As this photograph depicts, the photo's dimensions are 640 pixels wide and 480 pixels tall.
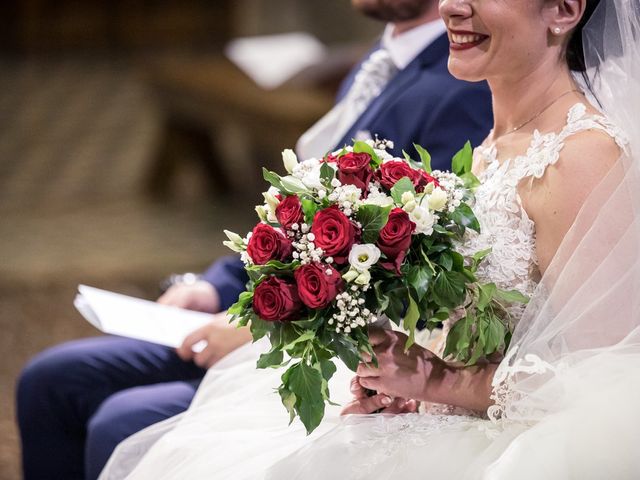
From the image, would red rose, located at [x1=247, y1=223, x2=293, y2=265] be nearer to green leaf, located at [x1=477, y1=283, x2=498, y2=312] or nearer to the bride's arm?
the bride's arm

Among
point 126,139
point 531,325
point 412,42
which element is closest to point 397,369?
point 531,325

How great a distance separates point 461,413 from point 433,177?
454 mm

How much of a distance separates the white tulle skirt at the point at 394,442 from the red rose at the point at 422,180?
411mm

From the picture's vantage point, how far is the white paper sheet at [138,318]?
252 centimetres

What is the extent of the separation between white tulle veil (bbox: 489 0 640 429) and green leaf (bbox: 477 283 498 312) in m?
0.07

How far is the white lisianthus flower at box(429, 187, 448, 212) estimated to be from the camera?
1788 mm

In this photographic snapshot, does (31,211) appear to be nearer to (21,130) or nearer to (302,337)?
(21,130)

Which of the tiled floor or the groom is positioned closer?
the groom

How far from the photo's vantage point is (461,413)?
77.5 inches

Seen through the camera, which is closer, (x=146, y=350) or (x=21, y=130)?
(x=146, y=350)

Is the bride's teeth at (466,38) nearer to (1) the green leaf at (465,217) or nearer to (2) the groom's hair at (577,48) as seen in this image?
(2) the groom's hair at (577,48)

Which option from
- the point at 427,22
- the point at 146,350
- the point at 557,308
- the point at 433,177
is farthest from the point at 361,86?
the point at 557,308

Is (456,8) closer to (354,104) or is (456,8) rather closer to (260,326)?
(260,326)

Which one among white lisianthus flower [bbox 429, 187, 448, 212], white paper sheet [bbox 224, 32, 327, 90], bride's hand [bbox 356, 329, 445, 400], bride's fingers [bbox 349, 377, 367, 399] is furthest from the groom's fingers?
white paper sheet [bbox 224, 32, 327, 90]
